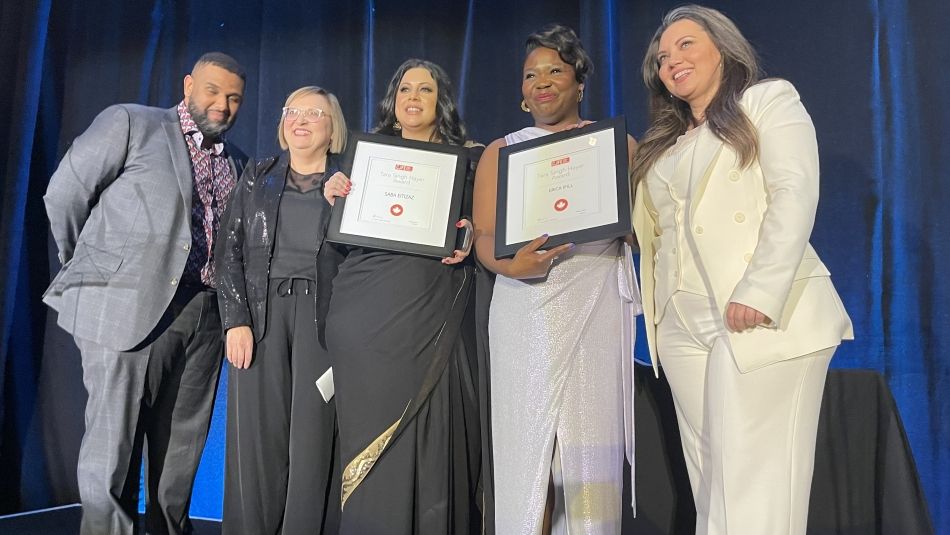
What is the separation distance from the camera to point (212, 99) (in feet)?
8.72

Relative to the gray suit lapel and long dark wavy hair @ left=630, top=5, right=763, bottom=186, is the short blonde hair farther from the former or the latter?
long dark wavy hair @ left=630, top=5, right=763, bottom=186

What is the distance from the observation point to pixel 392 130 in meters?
2.29

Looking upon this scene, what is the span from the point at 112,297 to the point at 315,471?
87 centimetres

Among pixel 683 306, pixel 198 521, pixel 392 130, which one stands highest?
pixel 392 130

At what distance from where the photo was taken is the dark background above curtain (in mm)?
2518

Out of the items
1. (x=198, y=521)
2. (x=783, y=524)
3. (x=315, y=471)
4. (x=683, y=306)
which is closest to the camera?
(x=783, y=524)

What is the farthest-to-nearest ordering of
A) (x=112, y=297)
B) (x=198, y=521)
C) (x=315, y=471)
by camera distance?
(x=198, y=521), (x=112, y=297), (x=315, y=471)

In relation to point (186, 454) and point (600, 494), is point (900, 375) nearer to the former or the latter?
point (600, 494)

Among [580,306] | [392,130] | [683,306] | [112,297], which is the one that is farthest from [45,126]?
[683,306]

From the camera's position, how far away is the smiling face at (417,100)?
2.22 m

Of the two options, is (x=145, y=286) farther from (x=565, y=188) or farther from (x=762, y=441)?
(x=762, y=441)

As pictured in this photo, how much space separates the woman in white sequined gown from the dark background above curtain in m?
1.18

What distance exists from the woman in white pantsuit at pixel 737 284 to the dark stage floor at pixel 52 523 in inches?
90.7

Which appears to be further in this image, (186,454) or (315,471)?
(186,454)
